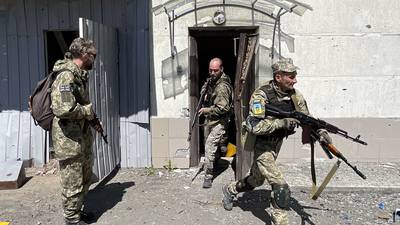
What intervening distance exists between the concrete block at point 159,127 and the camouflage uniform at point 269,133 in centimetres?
244

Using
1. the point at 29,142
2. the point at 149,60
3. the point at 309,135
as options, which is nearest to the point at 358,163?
the point at 309,135

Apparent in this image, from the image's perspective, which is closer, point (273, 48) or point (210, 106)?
point (210, 106)

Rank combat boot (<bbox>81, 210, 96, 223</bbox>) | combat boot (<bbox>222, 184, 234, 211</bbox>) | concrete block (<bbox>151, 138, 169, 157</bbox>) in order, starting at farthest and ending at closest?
concrete block (<bbox>151, 138, 169, 157</bbox>) < combat boot (<bbox>222, 184, 234, 211</bbox>) < combat boot (<bbox>81, 210, 96, 223</bbox>)

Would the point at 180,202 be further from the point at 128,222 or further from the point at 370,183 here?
the point at 370,183

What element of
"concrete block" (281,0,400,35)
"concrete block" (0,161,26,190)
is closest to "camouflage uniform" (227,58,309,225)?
"concrete block" (281,0,400,35)

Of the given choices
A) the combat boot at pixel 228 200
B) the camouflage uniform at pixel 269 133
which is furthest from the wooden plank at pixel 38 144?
the camouflage uniform at pixel 269 133

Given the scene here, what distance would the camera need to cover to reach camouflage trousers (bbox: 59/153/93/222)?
167 inches

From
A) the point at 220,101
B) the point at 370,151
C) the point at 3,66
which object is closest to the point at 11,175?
the point at 3,66

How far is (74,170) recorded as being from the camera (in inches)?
167

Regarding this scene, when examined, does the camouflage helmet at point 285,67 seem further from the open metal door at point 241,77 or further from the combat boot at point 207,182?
the combat boot at point 207,182

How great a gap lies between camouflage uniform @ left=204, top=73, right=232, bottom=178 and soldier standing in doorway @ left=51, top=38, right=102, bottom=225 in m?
1.90

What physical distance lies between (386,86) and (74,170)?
4.97 metres

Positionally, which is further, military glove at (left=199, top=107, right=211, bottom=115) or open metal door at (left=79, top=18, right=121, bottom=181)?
military glove at (left=199, top=107, right=211, bottom=115)

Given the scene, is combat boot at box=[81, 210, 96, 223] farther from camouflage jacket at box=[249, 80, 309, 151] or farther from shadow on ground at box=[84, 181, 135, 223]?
camouflage jacket at box=[249, 80, 309, 151]
